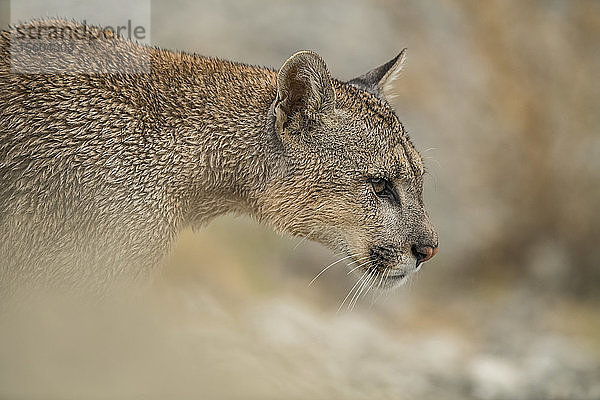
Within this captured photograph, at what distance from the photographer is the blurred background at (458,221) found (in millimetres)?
10805

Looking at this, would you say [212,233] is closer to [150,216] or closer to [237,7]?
[237,7]

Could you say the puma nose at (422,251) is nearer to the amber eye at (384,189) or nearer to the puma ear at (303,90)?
the amber eye at (384,189)

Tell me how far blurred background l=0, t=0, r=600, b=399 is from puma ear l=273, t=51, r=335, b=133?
14.8ft

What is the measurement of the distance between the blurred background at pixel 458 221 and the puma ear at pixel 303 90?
4.50 metres

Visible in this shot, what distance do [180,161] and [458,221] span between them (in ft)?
24.3

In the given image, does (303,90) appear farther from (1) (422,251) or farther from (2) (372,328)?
(2) (372,328)

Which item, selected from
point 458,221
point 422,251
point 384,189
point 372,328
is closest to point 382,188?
point 384,189

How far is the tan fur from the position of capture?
4.96 meters

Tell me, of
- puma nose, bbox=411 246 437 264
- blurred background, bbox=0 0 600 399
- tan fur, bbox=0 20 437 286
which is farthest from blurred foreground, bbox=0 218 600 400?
puma nose, bbox=411 246 437 264

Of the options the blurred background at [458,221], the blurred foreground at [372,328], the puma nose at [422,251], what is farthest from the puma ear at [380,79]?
the blurred background at [458,221]

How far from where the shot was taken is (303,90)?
536 centimetres

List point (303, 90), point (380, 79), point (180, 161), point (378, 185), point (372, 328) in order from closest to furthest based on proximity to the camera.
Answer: point (180, 161) → point (303, 90) → point (378, 185) → point (380, 79) → point (372, 328)

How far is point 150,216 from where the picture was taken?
16.7ft

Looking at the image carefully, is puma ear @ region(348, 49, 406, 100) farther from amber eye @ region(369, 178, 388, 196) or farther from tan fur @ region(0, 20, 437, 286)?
amber eye @ region(369, 178, 388, 196)
